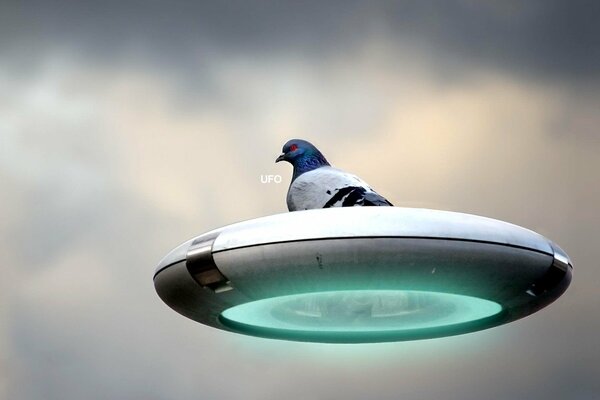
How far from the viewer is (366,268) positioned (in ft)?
4.57

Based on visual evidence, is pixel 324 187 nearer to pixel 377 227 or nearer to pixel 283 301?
pixel 283 301

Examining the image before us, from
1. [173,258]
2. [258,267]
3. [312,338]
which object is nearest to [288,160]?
[312,338]

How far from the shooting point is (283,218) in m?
1.45

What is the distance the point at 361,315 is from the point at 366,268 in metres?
0.37

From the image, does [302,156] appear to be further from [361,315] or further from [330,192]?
[361,315]

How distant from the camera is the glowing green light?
166cm

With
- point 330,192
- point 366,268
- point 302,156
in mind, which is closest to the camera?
point 366,268

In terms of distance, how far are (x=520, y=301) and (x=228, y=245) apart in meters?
0.53

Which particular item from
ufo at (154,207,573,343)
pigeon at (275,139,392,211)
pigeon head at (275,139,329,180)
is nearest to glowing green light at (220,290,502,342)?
ufo at (154,207,573,343)

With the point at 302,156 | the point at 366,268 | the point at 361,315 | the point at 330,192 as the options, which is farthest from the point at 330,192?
the point at 302,156

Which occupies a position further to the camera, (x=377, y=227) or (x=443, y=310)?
(x=443, y=310)

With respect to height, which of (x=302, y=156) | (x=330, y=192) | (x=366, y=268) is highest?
(x=302, y=156)

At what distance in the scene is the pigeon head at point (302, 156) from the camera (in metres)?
2.40

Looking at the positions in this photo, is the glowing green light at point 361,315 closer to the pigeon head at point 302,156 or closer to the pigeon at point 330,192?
the pigeon at point 330,192
